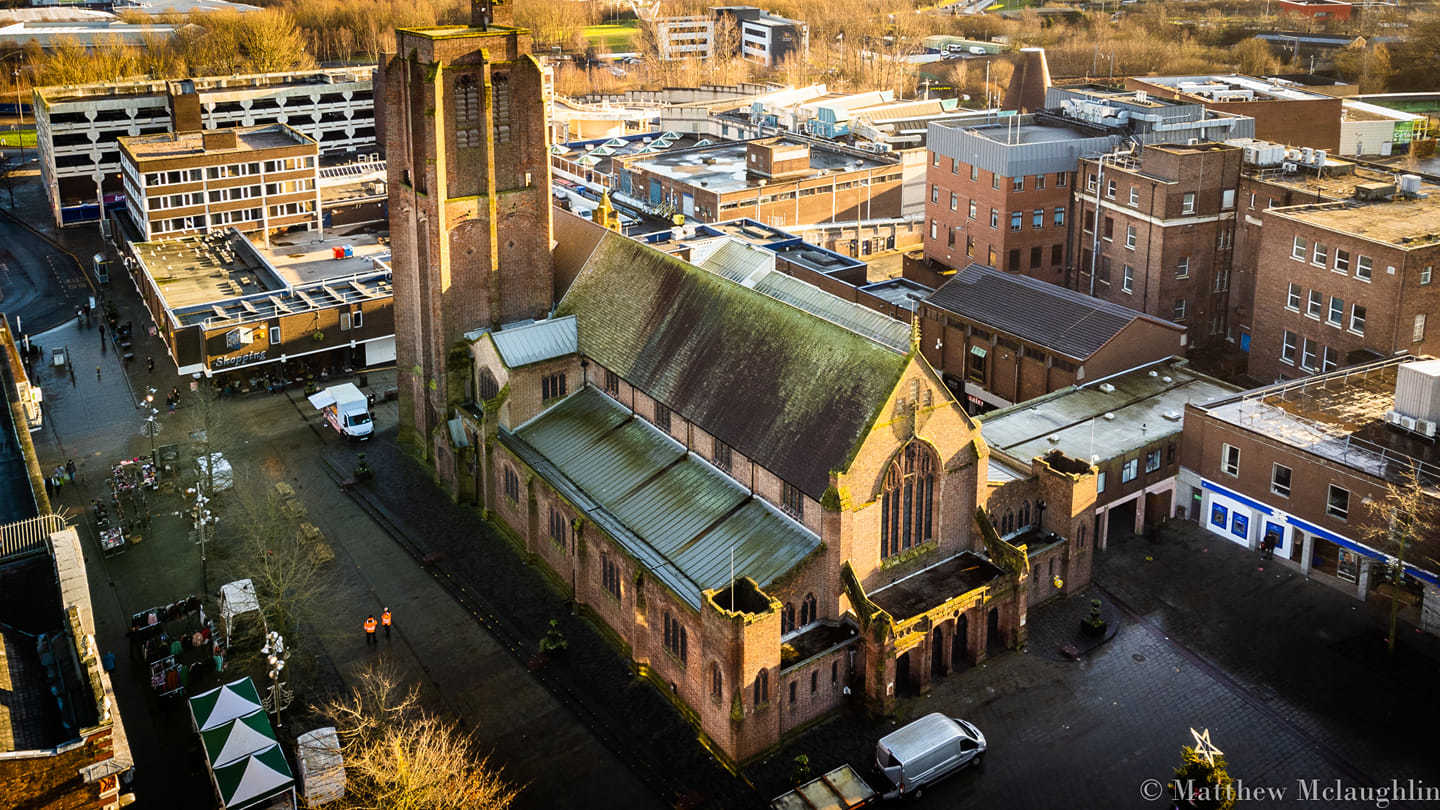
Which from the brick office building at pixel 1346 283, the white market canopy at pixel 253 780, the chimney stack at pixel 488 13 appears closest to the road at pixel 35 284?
the chimney stack at pixel 488 13

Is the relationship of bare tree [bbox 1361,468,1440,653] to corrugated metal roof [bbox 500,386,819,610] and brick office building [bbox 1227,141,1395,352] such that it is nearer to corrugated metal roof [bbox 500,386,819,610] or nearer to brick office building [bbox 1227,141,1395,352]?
brick office building [bbox 1227,141,1395,352]

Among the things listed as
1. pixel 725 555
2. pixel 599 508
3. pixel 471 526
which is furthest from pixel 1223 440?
pixel 471 526

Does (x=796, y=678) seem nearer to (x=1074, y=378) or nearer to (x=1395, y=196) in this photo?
(x=1074, y=378)

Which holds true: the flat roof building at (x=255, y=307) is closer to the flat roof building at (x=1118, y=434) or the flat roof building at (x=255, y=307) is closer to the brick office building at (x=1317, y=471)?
the flat roof building at (x=1118, y=434)

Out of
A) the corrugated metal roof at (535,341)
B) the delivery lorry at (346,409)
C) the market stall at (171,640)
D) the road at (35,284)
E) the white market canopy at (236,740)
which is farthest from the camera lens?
the road at (35,284)

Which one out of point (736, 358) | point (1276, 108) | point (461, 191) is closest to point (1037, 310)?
point (736, 358)

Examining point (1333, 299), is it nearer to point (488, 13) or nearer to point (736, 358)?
point (736, 358)
